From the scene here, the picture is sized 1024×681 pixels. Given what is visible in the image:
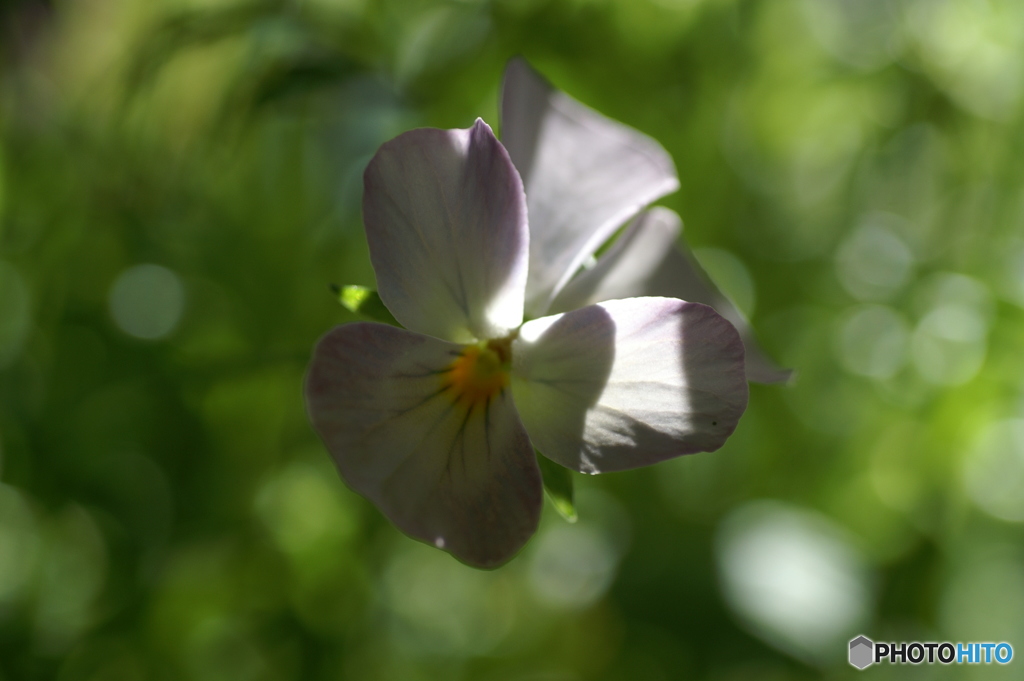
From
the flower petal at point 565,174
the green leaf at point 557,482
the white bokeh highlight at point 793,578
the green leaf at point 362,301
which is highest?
the flower petal at point 565,174

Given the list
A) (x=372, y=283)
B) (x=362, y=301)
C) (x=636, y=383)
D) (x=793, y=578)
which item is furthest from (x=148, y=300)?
(x=793, y=578)

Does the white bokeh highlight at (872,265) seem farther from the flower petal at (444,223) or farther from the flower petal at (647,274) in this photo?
the flower petal at (444,223)

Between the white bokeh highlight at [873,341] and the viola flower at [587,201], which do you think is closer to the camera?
the viola flower at [587,201]

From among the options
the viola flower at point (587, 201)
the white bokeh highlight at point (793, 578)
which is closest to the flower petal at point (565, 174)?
the viola flower at point (587, 201)

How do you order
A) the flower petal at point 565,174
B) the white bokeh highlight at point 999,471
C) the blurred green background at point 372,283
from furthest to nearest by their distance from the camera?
1. the white bokeh highlight at point 999,471
2. the blurred green background at point 372,283
3. the flower petal at point 565,174

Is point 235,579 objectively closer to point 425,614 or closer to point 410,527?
point 425,614

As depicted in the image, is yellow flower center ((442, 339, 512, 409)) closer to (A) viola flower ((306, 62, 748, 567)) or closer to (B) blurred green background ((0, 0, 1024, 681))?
(A) viola flower ((306, 62, 748, 567))

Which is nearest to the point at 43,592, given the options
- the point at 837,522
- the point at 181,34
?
the point at 181,34
